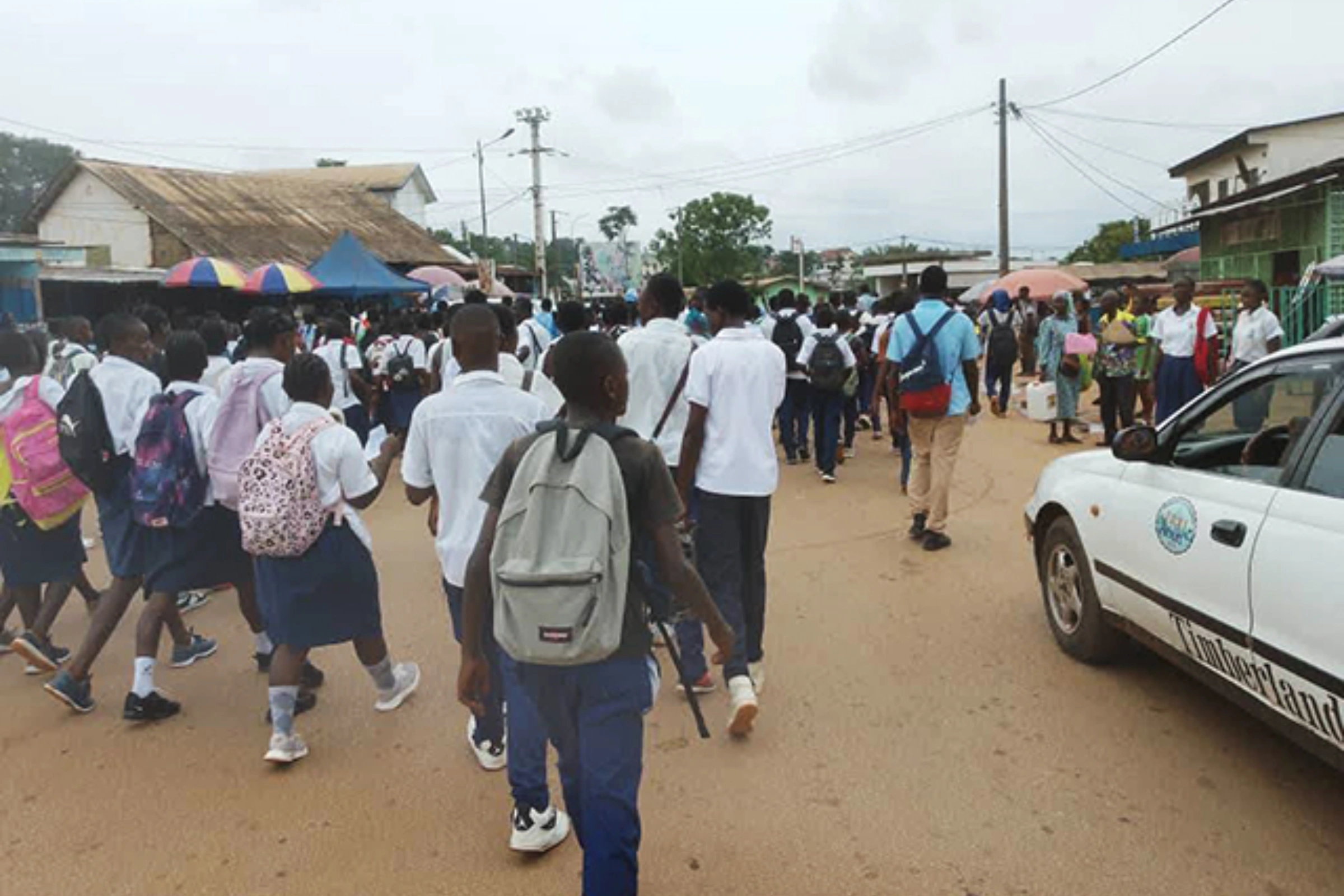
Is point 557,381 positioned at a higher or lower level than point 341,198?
lower

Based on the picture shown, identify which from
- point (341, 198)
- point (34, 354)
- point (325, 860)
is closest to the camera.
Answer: point (325, 860)

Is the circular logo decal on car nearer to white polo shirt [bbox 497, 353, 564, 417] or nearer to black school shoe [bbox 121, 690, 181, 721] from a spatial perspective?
white polo shirt [bbox 497, 353, 564, 417]

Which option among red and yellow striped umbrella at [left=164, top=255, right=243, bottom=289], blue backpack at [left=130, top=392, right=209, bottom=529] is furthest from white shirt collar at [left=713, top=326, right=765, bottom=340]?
red and yellow striped umbrella at [left=164, top=255, right=243, bottom=289]

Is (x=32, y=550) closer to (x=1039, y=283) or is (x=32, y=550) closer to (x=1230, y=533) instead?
(x=1230, y=533)

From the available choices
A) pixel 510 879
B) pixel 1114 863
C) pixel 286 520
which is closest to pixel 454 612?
pixel 286 520

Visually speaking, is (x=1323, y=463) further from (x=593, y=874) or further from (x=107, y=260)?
(x=107, y=260)

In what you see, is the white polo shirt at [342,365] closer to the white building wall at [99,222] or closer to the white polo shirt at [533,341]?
the white polo shirt at [533,341]

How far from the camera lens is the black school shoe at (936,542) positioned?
653 centimetres

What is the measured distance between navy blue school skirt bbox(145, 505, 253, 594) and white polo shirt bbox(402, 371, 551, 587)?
1517mm

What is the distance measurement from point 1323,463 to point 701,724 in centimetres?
211

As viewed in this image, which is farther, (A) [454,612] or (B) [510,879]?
(A) [454,612]

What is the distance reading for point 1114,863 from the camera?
9.54 feet

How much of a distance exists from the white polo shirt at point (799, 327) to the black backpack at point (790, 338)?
0.11 feet

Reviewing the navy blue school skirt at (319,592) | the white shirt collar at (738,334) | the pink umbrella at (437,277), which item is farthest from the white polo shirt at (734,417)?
the pink umbrella at (437,277)
